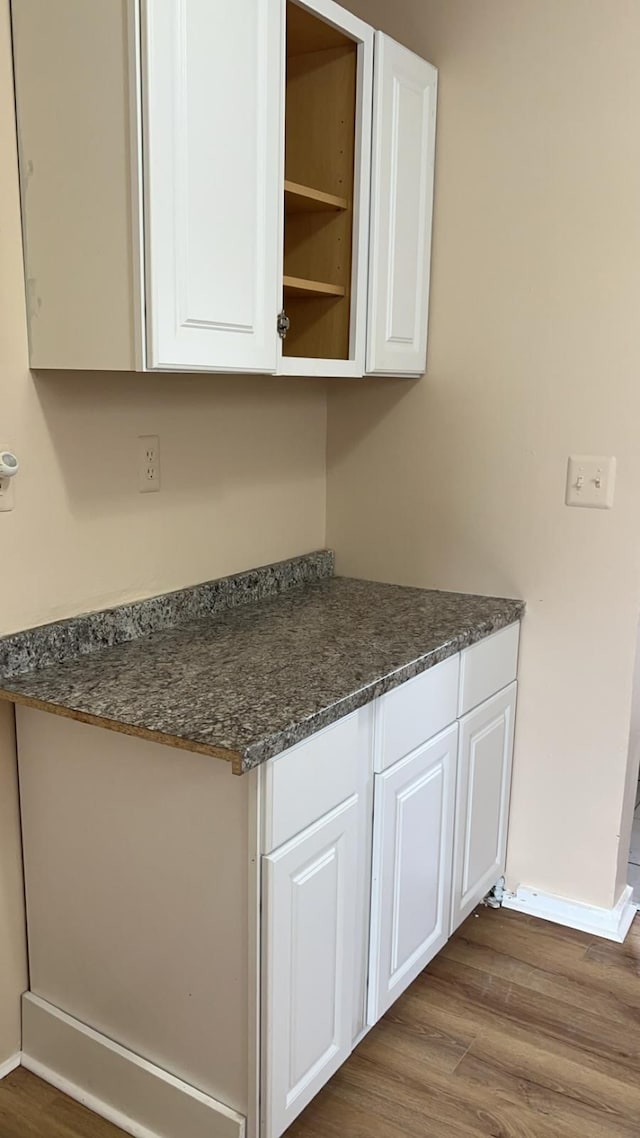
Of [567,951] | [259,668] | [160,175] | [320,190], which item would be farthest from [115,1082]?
[320,190]

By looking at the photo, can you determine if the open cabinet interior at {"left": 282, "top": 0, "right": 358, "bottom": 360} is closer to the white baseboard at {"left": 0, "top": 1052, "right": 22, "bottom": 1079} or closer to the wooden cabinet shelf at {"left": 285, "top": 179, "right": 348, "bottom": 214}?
the wooden cabinet shelf at {"left": 285, "top": 179, "right": 348, "bottom": 214}

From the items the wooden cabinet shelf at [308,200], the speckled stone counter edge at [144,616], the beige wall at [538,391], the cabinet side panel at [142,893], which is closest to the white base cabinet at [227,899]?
the cabinet side panel at [142,893]

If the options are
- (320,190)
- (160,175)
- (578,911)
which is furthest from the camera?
(578,911)

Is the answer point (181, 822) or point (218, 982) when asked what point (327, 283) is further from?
point (218, 982)

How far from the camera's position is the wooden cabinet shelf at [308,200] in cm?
183

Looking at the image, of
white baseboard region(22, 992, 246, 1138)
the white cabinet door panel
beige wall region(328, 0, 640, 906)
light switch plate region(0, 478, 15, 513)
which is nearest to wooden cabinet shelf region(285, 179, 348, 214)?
the white cabinet door panel

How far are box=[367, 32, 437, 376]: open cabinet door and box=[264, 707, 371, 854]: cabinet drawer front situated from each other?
894 millimetres

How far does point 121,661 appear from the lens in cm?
173

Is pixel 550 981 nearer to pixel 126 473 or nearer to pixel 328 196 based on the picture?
pixel 126 473

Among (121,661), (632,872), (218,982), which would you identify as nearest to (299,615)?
(121,661)

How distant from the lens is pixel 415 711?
1828mm

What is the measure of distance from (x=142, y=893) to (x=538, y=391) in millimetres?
1410

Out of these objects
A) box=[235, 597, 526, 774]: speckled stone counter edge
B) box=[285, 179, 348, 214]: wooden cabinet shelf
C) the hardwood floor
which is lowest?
the hardwood floor

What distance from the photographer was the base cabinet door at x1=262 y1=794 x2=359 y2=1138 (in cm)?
145
